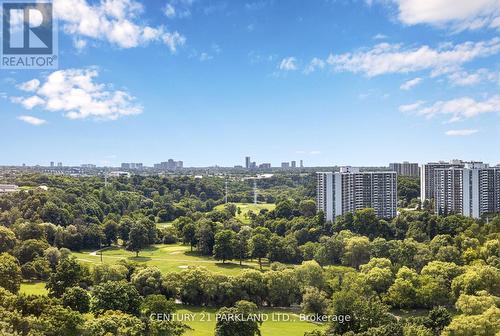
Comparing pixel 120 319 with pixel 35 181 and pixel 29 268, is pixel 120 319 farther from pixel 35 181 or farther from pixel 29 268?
pixel 35 181

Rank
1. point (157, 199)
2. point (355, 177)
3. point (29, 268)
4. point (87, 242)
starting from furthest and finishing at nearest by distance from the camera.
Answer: point (157, 199), point (355, 177), point (87, 242), point (29, 268)

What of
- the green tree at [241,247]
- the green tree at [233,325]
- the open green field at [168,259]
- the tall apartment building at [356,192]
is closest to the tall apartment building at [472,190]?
the tall apartment building at [356,192]

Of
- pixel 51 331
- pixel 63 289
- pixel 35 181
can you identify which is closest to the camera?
pixel 51 331

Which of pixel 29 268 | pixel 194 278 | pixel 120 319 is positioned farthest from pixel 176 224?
pixel 120 319

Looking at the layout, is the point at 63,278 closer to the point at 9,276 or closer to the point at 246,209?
the point at 9,276

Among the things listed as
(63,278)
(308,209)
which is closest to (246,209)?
(308,209)

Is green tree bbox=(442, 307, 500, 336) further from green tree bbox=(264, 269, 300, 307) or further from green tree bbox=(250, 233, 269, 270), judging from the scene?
green tree bbox=(250, 233, 269, 270)
